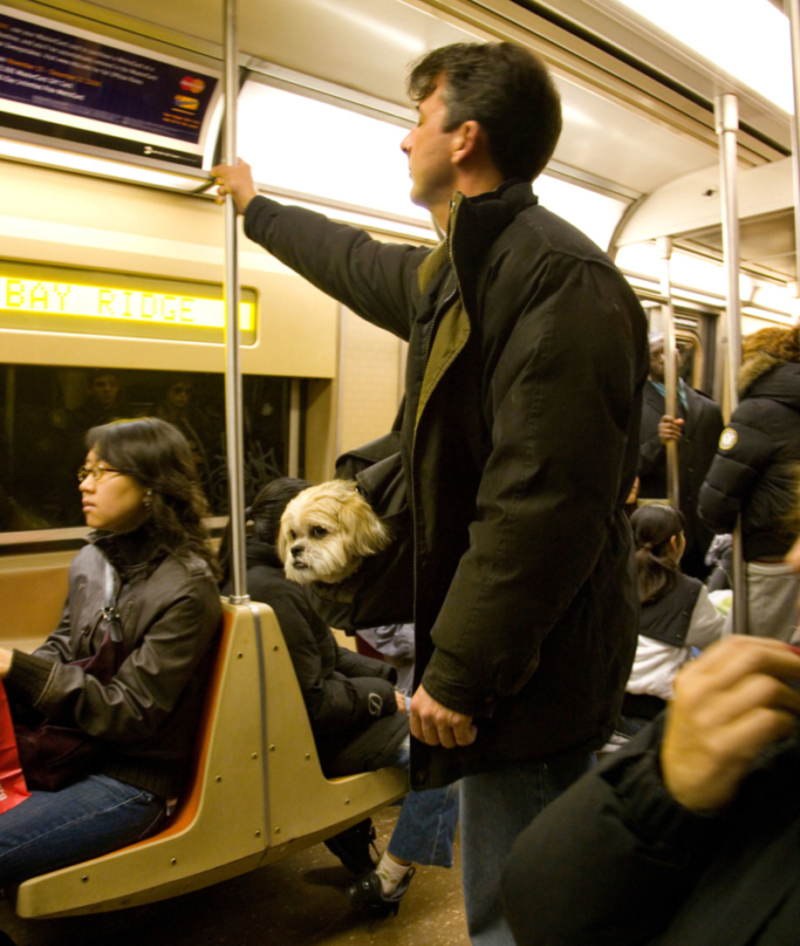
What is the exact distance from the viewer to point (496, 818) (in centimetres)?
140

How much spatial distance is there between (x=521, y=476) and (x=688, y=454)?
3499 mm

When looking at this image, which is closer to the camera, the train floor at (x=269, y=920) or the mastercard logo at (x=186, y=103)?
the train floor at (x=269, y=920)

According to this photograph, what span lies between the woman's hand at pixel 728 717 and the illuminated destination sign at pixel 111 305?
7.00ft

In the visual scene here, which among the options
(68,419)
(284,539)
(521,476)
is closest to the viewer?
(521,476)

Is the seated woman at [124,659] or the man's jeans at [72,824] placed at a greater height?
the seated woman at [124,659]

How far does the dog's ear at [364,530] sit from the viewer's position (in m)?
1.51

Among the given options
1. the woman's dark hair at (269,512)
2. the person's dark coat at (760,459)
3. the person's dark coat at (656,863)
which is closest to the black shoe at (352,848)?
the woman's dark hair at (269,512)

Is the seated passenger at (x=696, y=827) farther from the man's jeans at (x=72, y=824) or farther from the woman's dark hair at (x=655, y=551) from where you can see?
the woman's dark hair at (x=655, y=551)

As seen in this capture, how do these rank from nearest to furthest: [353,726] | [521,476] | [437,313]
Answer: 1. [521,476]
2. [437,313]
3. [353,726]

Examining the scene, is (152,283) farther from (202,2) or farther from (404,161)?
(404,161)

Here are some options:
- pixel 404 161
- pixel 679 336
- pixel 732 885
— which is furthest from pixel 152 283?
pixel 679 336

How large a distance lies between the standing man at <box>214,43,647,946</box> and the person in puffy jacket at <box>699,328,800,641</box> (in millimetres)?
1568

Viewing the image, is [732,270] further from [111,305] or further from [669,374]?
[111,305]

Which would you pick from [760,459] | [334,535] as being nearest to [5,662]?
[334,535]
